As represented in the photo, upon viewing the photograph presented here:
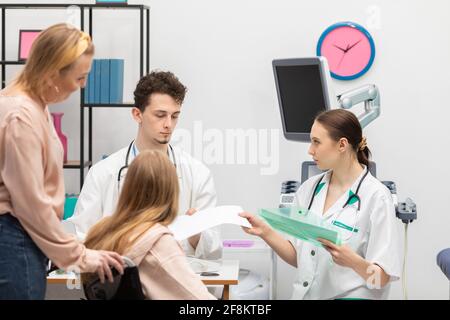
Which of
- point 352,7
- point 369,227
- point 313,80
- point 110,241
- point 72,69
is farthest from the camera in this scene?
point 352,7

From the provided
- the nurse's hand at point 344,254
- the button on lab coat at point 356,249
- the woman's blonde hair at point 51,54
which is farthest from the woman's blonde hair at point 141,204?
the button on lab coat at point 356,249

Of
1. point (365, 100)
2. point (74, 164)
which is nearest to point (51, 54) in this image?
point (365, 100)

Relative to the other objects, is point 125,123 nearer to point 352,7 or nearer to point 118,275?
point 352,7

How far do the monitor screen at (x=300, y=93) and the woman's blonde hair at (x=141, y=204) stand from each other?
149cm

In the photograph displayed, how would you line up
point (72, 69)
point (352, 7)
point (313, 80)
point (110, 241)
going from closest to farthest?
point (72, 69)
point (110, 241)
point (313, 80)
point (352, 7)

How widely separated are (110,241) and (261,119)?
2.37 metres

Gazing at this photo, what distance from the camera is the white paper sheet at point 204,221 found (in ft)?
7.21

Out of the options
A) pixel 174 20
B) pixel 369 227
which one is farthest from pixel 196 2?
pixel 369 227

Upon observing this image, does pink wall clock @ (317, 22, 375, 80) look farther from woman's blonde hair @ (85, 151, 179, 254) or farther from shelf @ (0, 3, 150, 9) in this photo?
woman's blonde hair @ (85, 151, 179, 254)

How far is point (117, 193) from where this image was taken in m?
2.93

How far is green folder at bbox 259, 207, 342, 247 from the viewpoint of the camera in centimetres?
223

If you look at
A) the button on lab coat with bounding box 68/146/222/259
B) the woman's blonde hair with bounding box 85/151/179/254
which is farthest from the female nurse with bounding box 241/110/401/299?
the woman's blonde hair with bounding box 85/151/179/254

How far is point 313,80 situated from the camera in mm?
3387

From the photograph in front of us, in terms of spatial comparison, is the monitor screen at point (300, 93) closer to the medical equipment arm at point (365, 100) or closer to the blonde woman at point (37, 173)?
the medical equipment arm at point (365, 100)
